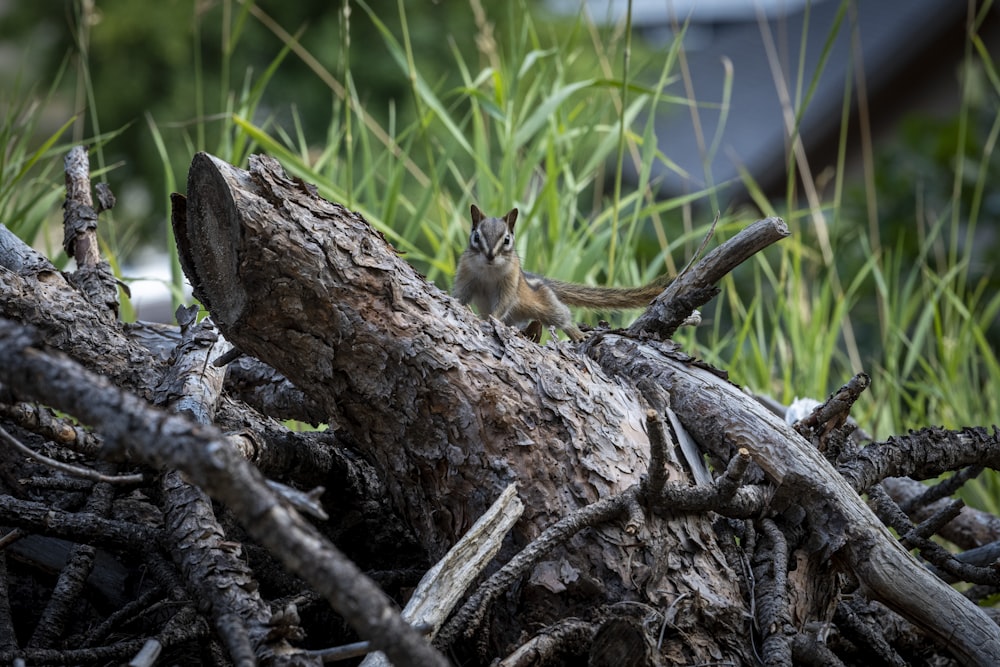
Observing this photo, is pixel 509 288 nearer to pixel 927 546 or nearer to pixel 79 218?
pixel 79 218

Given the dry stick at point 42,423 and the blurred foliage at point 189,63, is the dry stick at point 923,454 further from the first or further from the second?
the blurred foliage at point 189,63

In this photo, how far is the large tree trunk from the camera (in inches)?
68.4

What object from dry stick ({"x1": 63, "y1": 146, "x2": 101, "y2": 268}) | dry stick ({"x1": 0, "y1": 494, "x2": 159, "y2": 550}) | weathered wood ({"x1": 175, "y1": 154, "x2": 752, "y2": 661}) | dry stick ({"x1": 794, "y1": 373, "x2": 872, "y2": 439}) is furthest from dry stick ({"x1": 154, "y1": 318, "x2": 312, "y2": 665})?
dry stick ({"x1": 794, "y1": 373, "x2": 872, "y2": 439})

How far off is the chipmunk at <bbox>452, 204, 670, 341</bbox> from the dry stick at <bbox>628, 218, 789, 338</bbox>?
1.22 m

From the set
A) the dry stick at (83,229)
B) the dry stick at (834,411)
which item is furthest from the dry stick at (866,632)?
the dry stick at (83,229)

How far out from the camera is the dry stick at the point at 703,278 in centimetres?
225

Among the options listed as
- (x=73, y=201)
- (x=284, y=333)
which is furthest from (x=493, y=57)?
(x=284, y=333)

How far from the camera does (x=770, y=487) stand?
6.70ft

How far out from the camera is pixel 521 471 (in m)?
1.88

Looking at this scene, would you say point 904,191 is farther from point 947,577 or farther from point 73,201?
point 73,201

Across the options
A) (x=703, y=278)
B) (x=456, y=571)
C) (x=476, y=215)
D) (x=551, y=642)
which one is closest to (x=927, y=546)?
(x=703, y=278)

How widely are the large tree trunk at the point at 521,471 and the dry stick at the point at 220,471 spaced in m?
0.38

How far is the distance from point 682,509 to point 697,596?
16 cm

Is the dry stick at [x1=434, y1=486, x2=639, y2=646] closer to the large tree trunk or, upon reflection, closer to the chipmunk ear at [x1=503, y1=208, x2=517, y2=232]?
the large tree trunk
